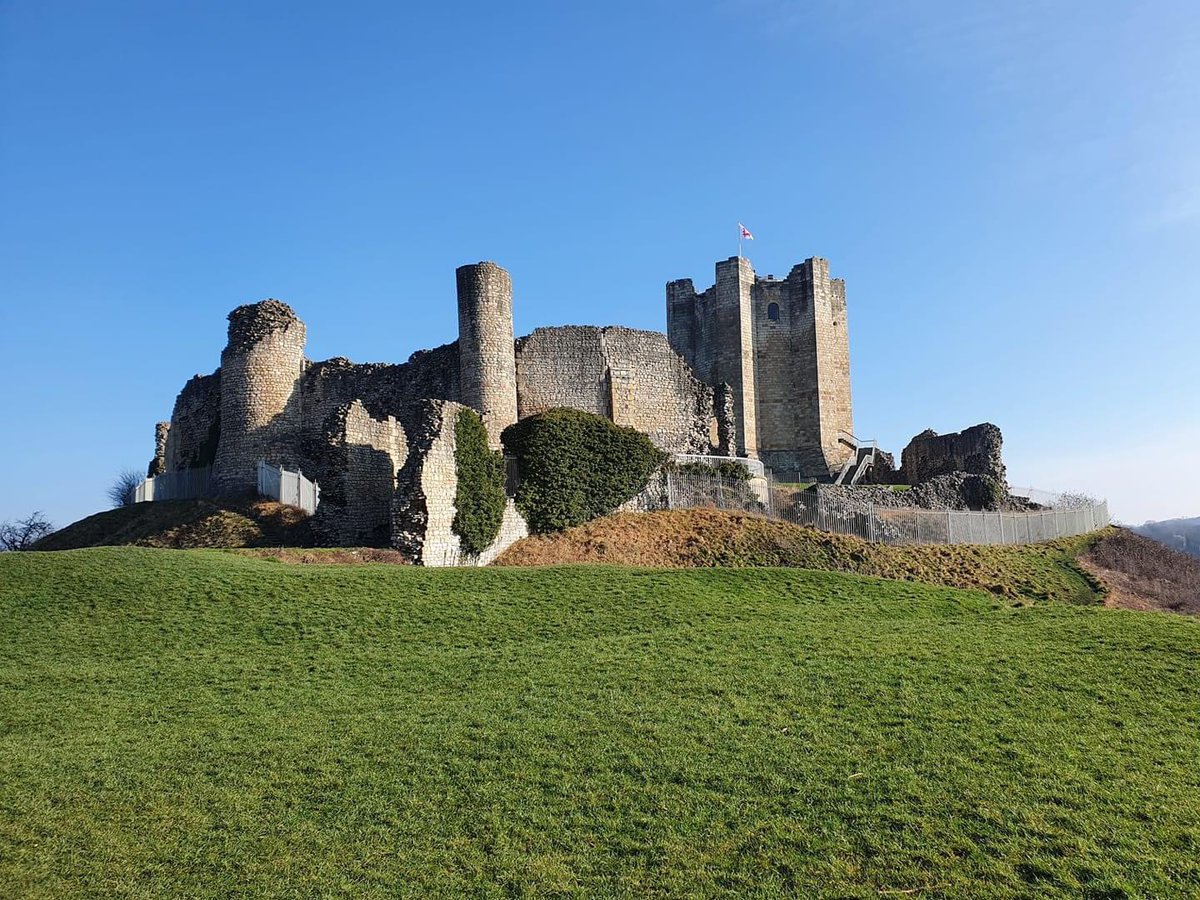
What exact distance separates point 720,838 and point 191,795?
4531 mm

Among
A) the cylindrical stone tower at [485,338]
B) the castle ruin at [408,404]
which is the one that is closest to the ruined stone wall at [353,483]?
the castle ruin at [408,404]

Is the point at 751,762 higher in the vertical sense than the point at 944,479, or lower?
lower

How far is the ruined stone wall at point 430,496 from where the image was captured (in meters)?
20.6

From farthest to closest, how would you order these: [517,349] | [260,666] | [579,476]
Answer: [517,349] → [579,476] → [260,666]

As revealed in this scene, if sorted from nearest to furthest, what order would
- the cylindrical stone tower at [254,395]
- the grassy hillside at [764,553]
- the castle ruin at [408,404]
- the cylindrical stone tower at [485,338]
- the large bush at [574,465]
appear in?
1. the castle ruin at [408,404]
2. the grassy hillside at [764,553]
3. the large bush at [574,465]
4. the cylindrical stone tower at [485,338]
5. the cylindrical stone tower at [254,395]

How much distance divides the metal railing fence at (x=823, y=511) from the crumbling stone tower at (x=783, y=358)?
13.6 m

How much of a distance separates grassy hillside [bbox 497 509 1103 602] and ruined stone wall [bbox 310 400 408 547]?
3.51 m

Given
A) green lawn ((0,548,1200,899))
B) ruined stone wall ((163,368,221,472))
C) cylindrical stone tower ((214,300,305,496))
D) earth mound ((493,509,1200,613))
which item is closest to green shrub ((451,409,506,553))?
earth mound ((493,509,1200,613))

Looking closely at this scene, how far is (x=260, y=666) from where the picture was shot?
12.7m

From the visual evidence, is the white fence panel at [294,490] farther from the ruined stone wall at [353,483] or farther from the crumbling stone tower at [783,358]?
the crumbling stone tower at [783,358]

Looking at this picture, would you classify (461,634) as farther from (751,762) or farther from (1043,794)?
(1043,794)

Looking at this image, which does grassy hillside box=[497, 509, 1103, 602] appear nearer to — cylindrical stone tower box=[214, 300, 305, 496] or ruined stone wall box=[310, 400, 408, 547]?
ruined stone wall box=[310, 400, 408, 547]

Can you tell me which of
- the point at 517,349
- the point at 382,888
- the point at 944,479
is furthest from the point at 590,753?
the point at 944,479

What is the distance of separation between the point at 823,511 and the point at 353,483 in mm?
13580
